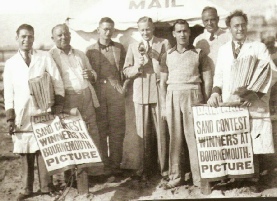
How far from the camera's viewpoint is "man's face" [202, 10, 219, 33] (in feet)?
15.0

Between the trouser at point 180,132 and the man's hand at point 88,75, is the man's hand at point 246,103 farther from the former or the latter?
the man's hand at point 88,75

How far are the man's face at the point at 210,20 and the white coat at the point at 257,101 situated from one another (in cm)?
20

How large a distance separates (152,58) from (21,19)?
1.33 m

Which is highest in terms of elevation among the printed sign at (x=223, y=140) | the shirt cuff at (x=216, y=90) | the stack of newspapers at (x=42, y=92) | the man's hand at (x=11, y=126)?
the stack of newspapers at (x=42, y=92)

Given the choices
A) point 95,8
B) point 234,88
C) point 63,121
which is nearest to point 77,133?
point 63,121

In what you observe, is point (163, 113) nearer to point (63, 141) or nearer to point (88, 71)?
point (88, 71)

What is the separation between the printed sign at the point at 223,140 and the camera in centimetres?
449

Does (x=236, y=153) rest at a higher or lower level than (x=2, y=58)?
lower

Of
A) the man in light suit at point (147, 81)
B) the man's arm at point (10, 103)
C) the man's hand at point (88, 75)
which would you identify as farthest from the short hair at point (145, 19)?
the man's arm at point (10, 103)

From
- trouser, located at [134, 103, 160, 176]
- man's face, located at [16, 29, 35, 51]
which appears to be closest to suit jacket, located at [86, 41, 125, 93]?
trouser, located at [134, 103, 160, 176]

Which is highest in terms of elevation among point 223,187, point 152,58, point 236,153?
point 152,58

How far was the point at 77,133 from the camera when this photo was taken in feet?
15.0

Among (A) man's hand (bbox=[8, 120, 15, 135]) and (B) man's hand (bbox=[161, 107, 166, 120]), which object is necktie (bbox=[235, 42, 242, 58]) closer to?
(B) man's hand (bbox=[161, 107, 166, 120])

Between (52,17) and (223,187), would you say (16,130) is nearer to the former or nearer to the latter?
(52,17)
